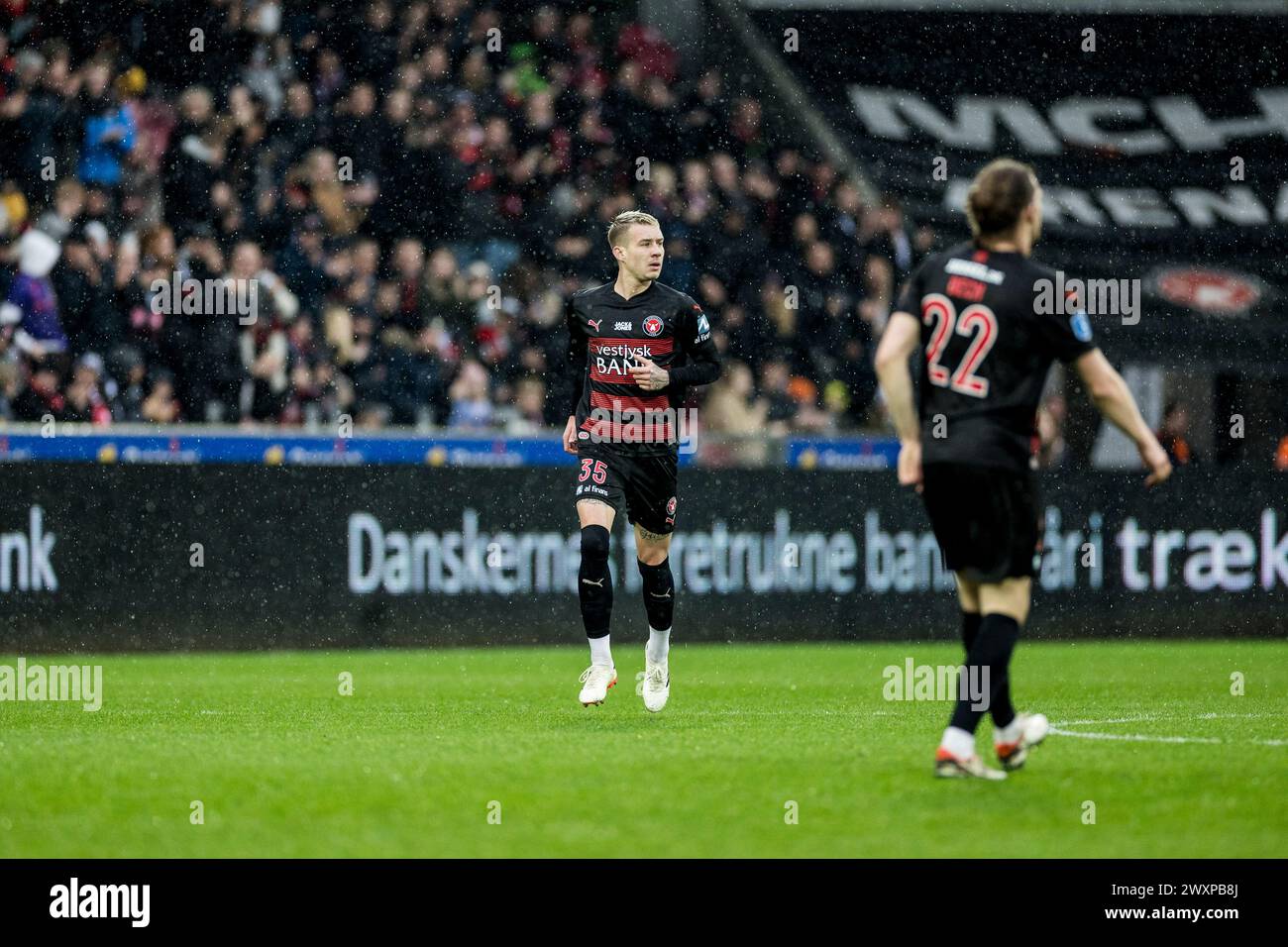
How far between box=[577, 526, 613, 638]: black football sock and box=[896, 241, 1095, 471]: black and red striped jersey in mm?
3335

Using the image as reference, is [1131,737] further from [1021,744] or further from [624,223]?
[624,223]

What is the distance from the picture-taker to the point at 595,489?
10492 mm

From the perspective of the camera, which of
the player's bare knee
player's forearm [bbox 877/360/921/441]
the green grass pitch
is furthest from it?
the player's bare knee

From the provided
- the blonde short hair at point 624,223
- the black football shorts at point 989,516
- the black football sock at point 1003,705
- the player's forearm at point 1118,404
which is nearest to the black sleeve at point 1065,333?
the player's forearm at point 1118,404

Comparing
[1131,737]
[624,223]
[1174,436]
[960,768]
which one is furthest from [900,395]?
[1174,436]

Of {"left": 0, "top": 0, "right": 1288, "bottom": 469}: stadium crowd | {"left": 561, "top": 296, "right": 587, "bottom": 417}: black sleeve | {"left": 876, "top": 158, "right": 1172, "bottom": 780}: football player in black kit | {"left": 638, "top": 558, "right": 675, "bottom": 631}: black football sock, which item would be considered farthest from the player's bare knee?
{"left": 0, "top": 0, "right": 1288, "bottom": 469}: stadium crowd

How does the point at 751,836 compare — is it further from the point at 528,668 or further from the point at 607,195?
the point at 607,195

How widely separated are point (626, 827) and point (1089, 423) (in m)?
15.5

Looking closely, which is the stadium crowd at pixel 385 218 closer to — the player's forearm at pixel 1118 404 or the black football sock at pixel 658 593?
the black football sock at pixel 658 593

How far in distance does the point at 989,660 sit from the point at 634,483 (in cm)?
379

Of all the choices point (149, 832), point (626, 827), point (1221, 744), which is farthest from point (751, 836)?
point (1221, 744)

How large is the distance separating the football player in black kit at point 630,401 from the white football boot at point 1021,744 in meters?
3.19

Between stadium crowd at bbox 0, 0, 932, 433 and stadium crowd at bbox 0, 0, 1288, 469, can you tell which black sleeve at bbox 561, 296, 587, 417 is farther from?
stadium crowd at bbox 0, 0, 932, 433

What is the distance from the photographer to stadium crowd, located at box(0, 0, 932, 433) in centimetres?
1673
